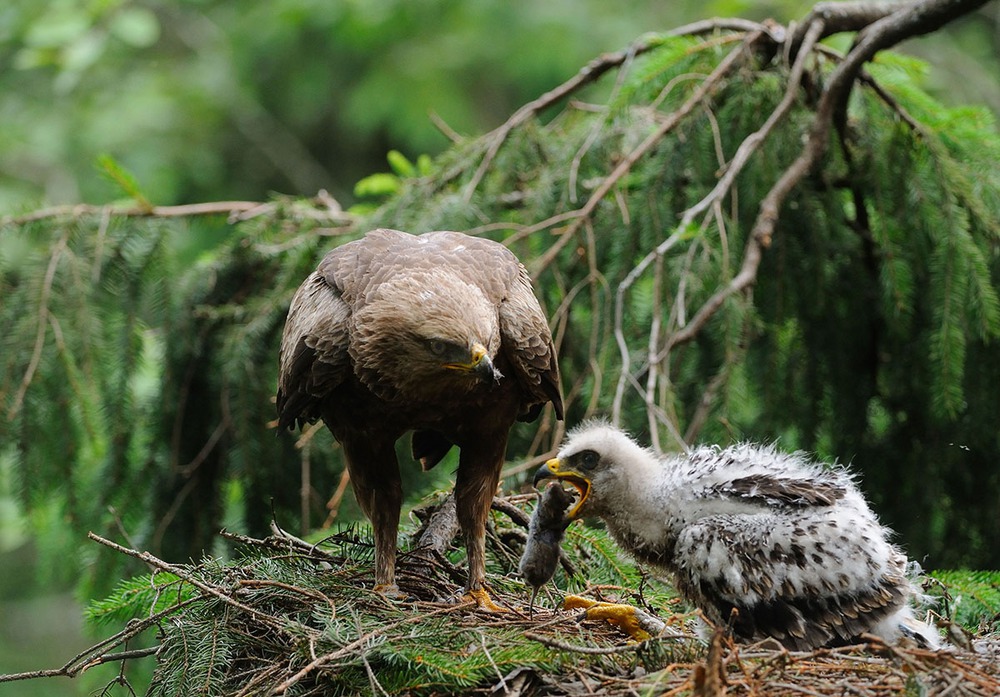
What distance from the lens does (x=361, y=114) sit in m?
11.5

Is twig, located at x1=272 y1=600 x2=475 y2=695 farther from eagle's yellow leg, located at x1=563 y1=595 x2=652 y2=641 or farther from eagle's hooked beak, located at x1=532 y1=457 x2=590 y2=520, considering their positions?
eagle's hooked beak, located at x1=532 y1=457 x2=590 y2=520

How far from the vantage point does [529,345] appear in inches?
159

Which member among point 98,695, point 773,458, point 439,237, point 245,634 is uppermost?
point 439,237

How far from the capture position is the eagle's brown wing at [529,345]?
4035 millimetres

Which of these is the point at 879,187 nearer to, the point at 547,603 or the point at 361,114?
the point at 547,603

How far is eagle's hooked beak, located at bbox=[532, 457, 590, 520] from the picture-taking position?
13.4 ft

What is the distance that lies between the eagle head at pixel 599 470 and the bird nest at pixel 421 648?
310mm

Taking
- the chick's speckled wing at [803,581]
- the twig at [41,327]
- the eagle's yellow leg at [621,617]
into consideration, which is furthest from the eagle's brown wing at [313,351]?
the twig at [41,327]

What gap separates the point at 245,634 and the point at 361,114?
338 inches

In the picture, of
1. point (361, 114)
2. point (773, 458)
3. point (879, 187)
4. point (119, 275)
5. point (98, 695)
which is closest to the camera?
point (98, 695)

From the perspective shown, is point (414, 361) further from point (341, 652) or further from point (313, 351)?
point (341, 652)

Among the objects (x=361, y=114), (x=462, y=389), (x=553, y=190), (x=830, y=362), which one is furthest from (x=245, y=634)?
(x=361, y=114)

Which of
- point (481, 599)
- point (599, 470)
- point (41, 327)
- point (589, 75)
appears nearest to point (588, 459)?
point (599, 470)

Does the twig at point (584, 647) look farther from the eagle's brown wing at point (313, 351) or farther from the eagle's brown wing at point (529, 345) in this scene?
the eagle's brown wing at point (313, 351)
